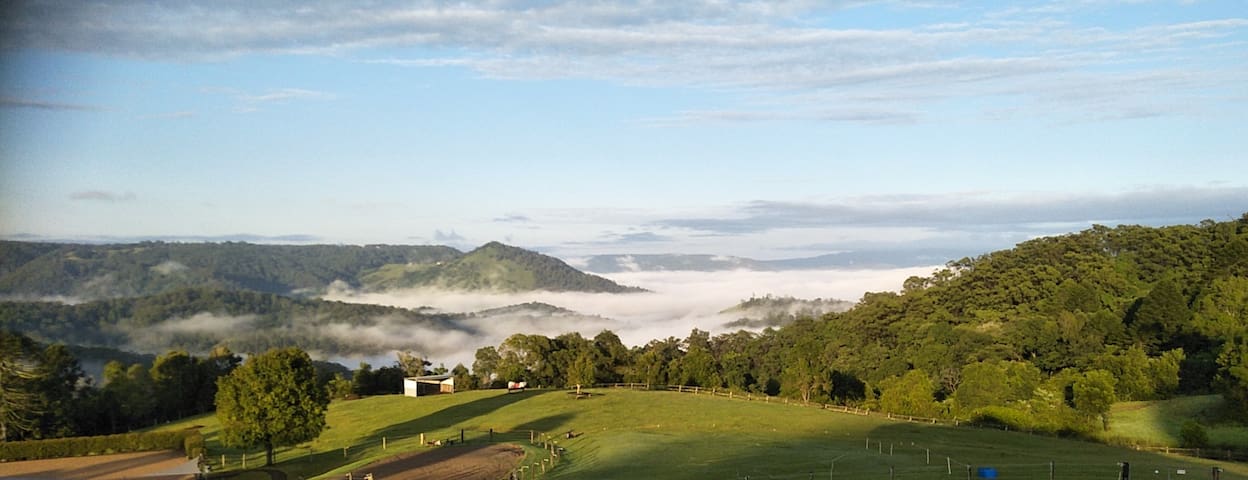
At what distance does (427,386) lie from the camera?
92.2 m

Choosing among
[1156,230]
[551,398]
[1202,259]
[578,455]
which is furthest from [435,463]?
[1156,230]

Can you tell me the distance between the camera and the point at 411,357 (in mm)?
113812

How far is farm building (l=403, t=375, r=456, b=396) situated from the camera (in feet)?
296

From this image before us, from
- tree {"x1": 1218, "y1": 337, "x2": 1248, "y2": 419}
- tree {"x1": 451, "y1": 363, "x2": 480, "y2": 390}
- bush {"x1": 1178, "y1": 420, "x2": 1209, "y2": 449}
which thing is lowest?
tree {"x1": 451, "y1": 363, "x2": 480, "y2": 390}

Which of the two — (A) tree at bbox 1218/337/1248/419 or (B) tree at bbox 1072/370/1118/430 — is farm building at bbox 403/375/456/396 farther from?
(A) tree at bbox 1218/337/1248/419

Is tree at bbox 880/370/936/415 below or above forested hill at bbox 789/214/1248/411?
below

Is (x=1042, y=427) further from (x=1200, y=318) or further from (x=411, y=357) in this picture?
(x=411, y=357)

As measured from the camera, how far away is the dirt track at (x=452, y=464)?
155 ft

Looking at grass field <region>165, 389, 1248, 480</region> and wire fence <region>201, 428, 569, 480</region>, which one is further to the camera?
wire fence <region>201, 428, 569, 480</region>

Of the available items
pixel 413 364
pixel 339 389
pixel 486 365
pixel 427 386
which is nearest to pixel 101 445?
pixel 339 389

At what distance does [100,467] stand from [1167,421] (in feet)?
224

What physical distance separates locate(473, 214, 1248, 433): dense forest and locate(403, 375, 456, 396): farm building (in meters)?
8.00


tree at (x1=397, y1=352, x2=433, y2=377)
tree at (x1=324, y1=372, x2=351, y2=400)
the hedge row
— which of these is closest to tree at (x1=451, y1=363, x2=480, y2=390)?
tree at (x1=397, y1=352, x2=433, y2=377)

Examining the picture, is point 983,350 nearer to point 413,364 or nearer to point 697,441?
point 697,441
